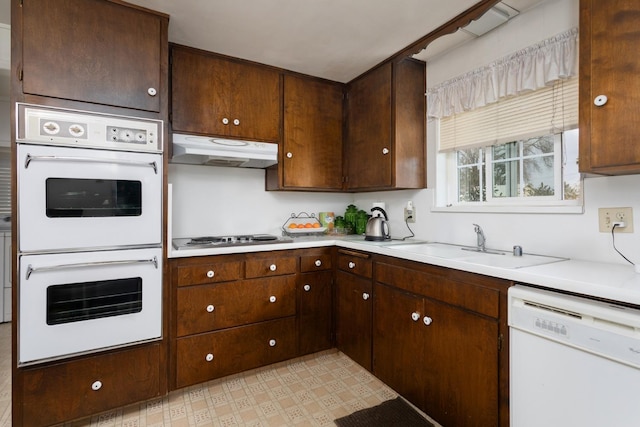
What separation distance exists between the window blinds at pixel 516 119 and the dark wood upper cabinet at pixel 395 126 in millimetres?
206

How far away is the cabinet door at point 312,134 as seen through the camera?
273 centimetres

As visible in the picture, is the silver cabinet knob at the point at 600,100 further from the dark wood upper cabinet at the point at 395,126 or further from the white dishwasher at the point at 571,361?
the dark wood upper cabinet at the point at 395,126

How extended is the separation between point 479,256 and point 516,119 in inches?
34.1

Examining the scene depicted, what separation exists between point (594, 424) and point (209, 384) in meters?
2.07

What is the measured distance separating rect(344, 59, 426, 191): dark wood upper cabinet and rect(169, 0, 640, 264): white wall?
10cm

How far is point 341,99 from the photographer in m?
3.00

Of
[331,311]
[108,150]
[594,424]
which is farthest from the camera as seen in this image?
[331,311]

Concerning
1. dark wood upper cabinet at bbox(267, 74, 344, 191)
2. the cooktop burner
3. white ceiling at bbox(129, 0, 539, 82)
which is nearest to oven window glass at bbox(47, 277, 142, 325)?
the cooktop burner

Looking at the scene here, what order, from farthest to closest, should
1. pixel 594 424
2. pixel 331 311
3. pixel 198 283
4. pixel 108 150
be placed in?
pixel 331 311
pixel 198 283
pixel 108 150
pixel 594 424

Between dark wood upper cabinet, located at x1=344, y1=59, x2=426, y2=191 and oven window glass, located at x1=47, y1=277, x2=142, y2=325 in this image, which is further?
dark wood upper cabinet, located at x1=344, y1=59, x2=426, y2=191

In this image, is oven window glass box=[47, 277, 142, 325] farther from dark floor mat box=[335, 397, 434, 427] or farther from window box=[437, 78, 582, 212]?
window box=[437, 78, 582, 212]

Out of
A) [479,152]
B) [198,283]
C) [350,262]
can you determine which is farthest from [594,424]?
[198,283]

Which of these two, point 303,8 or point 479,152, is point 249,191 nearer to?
point 303,8

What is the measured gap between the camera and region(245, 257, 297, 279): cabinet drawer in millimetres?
2244
